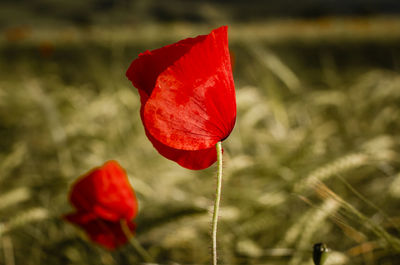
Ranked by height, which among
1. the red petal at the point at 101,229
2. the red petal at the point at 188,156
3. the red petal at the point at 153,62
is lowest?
the red petal at the point at 101,229

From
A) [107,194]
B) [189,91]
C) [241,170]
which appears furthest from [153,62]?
[241,170]

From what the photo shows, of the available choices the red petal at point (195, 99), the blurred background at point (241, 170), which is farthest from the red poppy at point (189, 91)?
the blurred background at point (241, 170)

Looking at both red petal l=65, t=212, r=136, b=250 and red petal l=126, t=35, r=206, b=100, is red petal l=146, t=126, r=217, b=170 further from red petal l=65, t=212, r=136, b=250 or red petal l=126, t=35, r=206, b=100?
red petal l=65, t=212, r=136, b=250

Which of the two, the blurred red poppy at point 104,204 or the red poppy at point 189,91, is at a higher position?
the red poppy at point 189,91

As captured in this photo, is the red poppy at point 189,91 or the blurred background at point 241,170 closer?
the red poppy at point 189,91

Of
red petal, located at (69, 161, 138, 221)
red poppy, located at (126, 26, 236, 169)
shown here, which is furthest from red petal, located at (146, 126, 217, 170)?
red petal, located at (69, 161, 138, 221)

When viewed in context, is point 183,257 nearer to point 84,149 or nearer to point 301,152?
point 301,152

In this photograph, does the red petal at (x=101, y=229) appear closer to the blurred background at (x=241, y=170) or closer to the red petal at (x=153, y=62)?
the blurred background at (x=241, y=170)

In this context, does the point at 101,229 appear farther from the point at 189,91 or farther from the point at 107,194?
the point at 189,91
